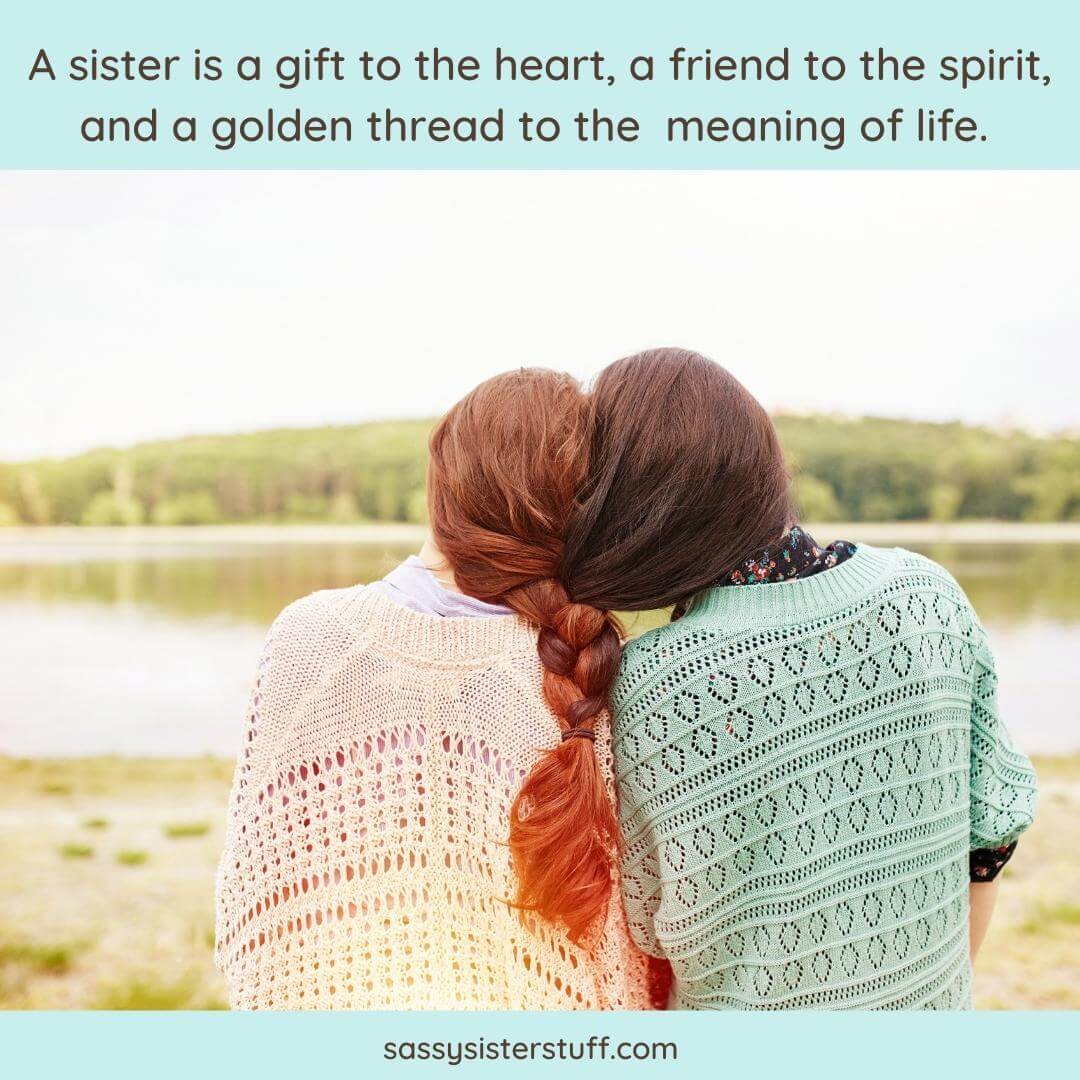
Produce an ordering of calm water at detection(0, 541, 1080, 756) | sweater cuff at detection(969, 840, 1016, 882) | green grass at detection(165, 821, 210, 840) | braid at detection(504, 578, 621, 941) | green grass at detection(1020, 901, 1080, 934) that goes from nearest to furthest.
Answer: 1. braid at detection(504, 578, 621, 941)
2. sweater cuff at detection(969, 840, 1016, 882)
3. green grass at detection(1020, 901, 1080, 934)
4. green grass at detection(165, 821, 210, 840)
5. calm water at detection(0, 541, 1080, 756)

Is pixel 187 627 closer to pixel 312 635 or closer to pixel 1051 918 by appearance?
pixel 1051 918

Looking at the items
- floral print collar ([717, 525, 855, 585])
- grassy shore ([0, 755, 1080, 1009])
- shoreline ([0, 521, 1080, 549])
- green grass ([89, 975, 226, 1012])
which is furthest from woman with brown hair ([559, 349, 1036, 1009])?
shoreline ([0, 521, 1080, 549])

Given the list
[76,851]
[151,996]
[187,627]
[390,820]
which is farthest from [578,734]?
[187,627]

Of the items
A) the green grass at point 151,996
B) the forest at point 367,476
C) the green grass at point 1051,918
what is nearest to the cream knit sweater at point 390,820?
the green grass at point 151,996

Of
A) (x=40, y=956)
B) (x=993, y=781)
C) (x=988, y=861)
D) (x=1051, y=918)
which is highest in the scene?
(x=993, y=781)

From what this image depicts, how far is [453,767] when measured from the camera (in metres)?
1.28

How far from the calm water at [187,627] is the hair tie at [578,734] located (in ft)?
14.2

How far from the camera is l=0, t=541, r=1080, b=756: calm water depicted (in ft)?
17.7

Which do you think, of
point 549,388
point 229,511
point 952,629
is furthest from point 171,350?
point 952,629

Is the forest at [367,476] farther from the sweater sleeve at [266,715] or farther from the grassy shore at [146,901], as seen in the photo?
the sweater sleeve at [266,715]

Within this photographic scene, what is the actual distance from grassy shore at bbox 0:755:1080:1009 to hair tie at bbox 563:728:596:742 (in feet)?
5.76

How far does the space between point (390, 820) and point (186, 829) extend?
273 centimetres

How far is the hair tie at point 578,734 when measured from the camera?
1.24 meters

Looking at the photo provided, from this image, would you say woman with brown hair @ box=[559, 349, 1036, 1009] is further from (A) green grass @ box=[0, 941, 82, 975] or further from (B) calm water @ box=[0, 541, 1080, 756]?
(B) calm water @ box=[0, 541, 1080, 756]
